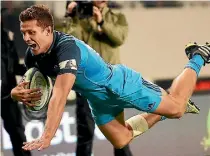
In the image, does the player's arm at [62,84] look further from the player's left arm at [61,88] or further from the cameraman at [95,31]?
the cameraman at [95,31]

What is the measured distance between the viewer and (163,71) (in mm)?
3891

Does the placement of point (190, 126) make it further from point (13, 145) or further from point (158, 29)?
point (13, 145)

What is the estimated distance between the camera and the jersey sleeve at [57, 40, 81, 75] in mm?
2400

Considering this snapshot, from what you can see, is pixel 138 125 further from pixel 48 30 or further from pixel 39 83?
pixel 48 30

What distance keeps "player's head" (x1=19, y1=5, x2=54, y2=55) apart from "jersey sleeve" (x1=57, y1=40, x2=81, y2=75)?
7 cm

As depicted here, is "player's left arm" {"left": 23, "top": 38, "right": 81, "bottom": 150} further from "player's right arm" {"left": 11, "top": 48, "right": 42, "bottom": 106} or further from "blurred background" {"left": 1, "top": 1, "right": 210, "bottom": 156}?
"blurred background" {"left": 1, "top": 1, "right": 210, "bottom": 156}

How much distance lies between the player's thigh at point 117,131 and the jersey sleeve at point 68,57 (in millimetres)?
544

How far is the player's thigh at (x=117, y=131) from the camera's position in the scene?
2903mm

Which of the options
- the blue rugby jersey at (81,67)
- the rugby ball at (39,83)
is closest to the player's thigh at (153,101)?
→ the blue rugby jersey at (81,67)

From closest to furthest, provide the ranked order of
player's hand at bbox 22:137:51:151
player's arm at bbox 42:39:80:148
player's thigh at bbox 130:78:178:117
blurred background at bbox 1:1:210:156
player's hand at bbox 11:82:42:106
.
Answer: player's hand at bbox 22:137:51:151 < player's arm at bbox 42:39:80:148 < player's hand at bbox 11:82:42:106 < player's thigh at bbox 130:78:178:117 < blurred background at bbox 1:1:210:156

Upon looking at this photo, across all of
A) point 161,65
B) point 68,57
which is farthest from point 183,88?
point 161,65

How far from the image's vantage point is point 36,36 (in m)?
2.48

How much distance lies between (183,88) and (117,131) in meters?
0.38

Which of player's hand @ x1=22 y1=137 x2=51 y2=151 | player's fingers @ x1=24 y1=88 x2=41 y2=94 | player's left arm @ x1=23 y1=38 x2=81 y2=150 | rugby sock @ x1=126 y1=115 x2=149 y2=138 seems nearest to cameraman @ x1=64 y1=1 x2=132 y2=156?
rugby sock @ x1=126 y1=115 x2=149 y2=138
